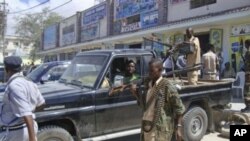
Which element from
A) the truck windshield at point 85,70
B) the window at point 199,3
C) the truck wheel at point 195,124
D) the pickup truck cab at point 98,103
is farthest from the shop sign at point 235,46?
the truck windshield at point 85,70

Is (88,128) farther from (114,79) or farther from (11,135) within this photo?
(11,135)

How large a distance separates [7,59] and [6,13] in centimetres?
4281

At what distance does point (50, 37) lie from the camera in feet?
168

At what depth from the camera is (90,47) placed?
3556cm

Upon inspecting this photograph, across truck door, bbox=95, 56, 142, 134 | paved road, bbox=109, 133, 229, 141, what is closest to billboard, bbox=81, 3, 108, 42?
paved road, bbox=109, 133, 229, 141

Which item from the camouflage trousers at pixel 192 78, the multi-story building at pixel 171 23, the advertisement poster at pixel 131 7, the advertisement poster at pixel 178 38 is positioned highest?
the advertisement poster at pixel 131 7

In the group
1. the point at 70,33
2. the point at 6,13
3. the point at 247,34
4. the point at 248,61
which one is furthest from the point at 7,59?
the point at 6,13

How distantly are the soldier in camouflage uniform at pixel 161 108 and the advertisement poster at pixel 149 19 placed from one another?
18.3 meters

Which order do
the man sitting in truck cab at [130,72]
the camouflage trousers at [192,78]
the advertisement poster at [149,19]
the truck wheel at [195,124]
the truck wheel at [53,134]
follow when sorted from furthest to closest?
the advertisement poster at [149,19]
the camouflage trousers at [192,78]
the truck wheel at [195,124]
the man sitting in truck cab at [130,72]
the truck wheel at [53,134]

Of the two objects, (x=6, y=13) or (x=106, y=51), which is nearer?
(x=106, y=51)

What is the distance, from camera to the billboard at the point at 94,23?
31.4m

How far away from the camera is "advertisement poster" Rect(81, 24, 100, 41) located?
32.9 metres

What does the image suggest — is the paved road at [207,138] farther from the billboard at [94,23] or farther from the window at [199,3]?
the billboard at [94,23]

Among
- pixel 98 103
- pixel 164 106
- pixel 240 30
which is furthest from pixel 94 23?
pixel 164 106
